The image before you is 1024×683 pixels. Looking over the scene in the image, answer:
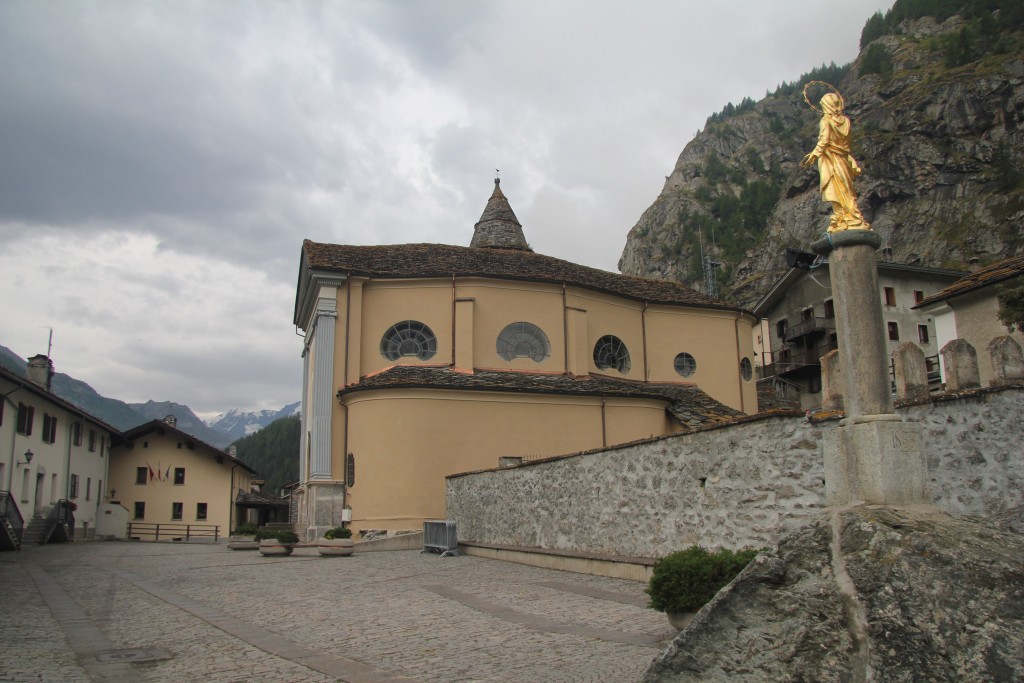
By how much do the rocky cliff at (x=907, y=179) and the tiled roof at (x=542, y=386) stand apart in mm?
37977

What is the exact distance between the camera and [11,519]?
26.5 metres

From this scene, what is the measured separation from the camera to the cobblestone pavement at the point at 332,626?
6695 millimetres

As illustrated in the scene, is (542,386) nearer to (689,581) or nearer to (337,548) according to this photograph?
(337,548)

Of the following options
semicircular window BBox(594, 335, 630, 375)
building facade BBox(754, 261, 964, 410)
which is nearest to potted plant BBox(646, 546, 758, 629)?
semicircular window BBox(594, 335, 630, 375)

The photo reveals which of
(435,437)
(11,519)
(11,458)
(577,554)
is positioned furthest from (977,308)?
(11,458)

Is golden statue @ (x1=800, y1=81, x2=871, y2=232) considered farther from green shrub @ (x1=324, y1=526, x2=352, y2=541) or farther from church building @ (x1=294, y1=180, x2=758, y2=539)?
green shrub @ (x1=324, y1=526, x2=352, y2=541)

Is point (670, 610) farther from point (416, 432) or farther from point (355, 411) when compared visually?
point (355, 411)

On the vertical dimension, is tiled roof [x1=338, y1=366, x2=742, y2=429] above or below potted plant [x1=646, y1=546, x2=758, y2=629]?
above

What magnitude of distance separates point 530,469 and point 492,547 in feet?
7.86

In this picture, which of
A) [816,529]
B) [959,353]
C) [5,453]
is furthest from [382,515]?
[816,529]

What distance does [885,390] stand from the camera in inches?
255

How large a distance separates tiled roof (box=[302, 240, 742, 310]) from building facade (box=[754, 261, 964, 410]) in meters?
17.6

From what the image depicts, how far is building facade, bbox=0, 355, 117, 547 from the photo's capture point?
94.7 ft

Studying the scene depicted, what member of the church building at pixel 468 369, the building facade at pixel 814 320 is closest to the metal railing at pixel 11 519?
the church building at pixel 468 369
